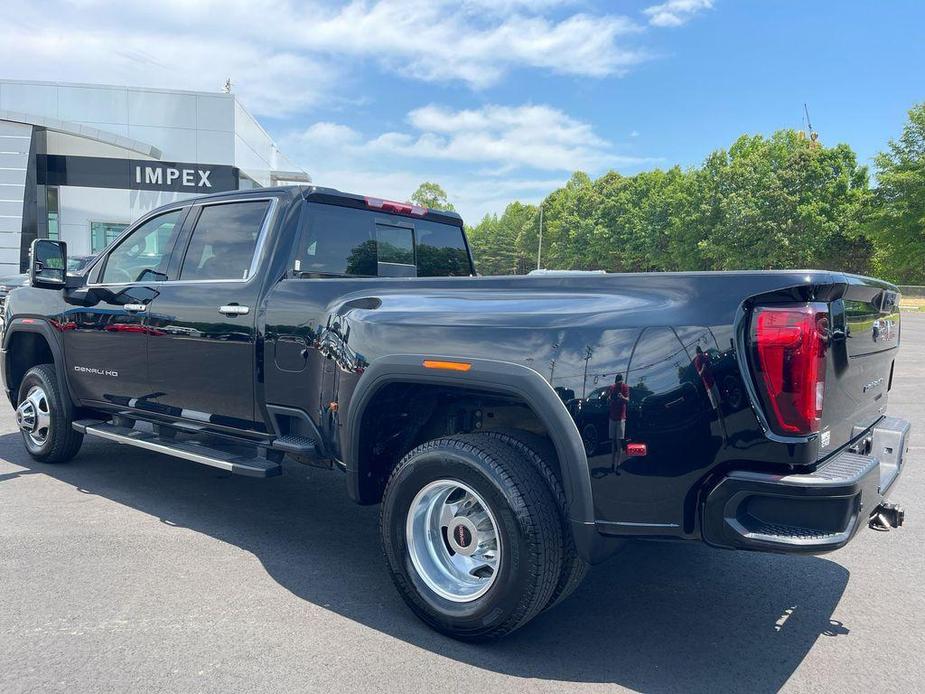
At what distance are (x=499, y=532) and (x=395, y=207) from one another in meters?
2.67

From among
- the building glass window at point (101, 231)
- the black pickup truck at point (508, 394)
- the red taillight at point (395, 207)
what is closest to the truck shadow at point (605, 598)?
the black pickup truck at point (508, 394)

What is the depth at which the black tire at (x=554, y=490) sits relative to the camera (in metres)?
2.91

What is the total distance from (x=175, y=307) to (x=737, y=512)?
352 cm

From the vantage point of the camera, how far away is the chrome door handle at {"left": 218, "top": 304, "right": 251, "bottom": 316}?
13.6 ft

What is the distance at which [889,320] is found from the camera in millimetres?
3297

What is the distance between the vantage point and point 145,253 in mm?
5102

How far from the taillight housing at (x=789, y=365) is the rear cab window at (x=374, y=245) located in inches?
105

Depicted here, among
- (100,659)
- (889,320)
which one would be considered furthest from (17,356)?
(889,320)

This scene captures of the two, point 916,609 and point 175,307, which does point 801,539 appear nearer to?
point 916,609

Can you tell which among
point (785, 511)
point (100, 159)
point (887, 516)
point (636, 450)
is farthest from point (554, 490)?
point (100, 159)

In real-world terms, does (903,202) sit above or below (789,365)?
above

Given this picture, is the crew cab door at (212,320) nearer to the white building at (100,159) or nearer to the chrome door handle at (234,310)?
the chrome door handle at (234,310)

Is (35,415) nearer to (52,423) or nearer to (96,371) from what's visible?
(52,423)

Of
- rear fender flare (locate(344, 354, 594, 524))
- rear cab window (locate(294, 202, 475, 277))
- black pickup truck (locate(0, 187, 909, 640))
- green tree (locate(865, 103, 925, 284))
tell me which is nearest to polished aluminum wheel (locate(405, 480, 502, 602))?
black pickup truck (locate(0, 187, 909, 640))
